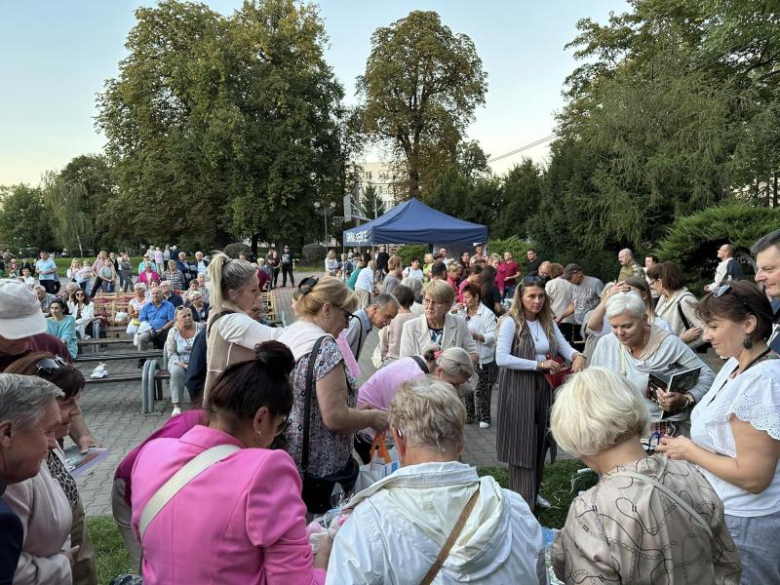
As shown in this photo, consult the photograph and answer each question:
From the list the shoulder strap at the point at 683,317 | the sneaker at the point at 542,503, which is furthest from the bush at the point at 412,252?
the sneaker at the point at 542,503

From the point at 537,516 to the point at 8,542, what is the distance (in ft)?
12.8

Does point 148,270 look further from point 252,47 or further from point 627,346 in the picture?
point 252,47

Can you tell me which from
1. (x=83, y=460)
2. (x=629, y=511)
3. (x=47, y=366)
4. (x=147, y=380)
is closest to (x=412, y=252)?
(x=147, y=380)

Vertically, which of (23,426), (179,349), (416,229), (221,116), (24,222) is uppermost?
(221,116)

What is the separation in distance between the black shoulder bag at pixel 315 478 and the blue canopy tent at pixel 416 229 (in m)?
14.4

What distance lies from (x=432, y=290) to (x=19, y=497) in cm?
358

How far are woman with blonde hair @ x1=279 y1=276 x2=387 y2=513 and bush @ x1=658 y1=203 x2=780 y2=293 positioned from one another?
452 inches

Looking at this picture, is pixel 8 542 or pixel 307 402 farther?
pixel 307 402

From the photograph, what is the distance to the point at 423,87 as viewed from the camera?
3381 centimetres

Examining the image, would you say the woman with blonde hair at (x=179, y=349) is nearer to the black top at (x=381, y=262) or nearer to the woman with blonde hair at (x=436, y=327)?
the woman with blonde hair at (x=436, y=327)

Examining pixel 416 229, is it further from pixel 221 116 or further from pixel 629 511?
pixel 221 116

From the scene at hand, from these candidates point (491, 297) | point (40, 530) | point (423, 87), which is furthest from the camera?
point (423, 87)

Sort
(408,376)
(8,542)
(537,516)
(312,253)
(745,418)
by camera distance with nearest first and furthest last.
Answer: (8,542) < (745,418) < (408,376) < (537,516) < (312,253)

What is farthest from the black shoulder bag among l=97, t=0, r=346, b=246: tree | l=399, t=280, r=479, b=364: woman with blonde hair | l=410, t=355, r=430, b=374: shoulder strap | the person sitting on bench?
l=97, t=0, r=346, b=246: tree
